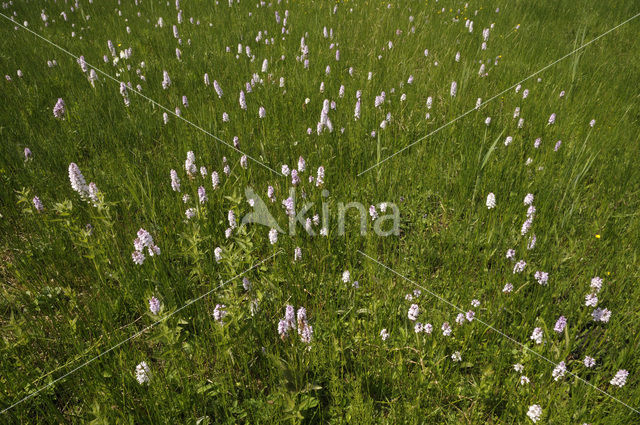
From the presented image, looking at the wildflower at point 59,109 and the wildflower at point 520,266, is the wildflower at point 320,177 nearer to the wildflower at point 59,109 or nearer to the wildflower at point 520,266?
the wildflower at point 520,266

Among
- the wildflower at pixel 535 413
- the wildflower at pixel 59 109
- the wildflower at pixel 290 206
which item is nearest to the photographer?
the wildflower at pixel 535 413

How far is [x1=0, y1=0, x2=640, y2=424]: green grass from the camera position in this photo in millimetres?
1704

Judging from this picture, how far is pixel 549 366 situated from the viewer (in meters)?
1.77

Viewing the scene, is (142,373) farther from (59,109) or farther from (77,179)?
(59,109)

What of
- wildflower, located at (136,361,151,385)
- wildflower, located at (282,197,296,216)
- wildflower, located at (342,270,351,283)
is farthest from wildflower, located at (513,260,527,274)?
wildflower, located at (136,361,151,385)

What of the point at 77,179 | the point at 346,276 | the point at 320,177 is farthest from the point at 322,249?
the point at 77,179

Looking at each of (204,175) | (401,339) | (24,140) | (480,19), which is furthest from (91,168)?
(480,19)

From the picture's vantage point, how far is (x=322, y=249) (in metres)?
2.41

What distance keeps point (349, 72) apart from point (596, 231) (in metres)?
3.14

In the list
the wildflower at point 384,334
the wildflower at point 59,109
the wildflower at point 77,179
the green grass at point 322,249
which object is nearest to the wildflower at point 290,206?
the green grass at point 322,249

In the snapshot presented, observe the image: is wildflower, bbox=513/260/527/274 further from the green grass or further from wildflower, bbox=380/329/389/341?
wildflower, bbox=380/329/389/341

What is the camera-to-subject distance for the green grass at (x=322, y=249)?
5.59ft

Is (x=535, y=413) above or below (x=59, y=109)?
below

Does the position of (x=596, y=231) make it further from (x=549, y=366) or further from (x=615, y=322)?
(x=549, y=366)
